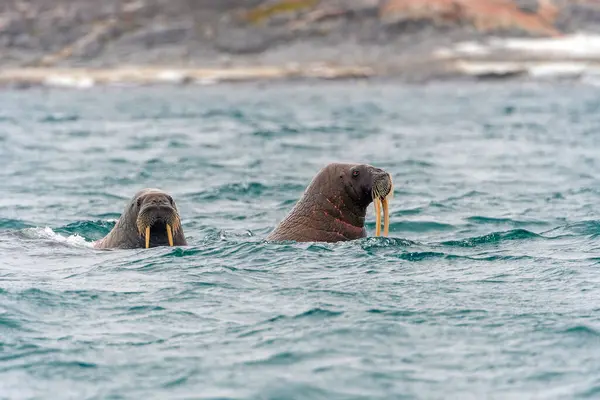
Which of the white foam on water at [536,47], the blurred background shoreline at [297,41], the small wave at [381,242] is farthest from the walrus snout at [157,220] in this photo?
the white foam on water at [536,47]

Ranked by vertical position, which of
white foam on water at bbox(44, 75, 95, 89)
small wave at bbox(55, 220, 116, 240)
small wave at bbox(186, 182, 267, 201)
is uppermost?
white foam on water at bbox(44, 75, 95, 89)

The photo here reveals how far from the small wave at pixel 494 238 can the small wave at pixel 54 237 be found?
478 centimetres

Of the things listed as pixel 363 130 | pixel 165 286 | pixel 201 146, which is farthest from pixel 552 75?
pixel 165 286

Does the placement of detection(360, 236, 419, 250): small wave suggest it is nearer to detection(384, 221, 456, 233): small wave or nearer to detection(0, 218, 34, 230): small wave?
detection(384, 221, 456, 233): small wave

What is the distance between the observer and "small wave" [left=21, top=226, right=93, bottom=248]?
14.4 m

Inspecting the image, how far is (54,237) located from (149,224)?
9.15 feet

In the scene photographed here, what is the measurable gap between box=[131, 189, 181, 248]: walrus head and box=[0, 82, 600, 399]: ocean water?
12.1 inches

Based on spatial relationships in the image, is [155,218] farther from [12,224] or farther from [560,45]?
[560,45]

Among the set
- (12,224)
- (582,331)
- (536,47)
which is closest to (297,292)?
(582,331)

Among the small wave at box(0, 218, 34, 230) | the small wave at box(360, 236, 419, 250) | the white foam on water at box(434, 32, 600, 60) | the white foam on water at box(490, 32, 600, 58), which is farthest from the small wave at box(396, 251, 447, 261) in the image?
the white foam on water at box(490, 32, 600, 58)

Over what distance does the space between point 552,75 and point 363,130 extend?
69.3 metres

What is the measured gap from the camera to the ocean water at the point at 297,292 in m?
8.26

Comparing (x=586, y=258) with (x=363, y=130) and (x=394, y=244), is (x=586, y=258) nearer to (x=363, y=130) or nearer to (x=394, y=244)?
(x=394, y=244)

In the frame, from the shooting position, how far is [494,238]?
14.3 meters
